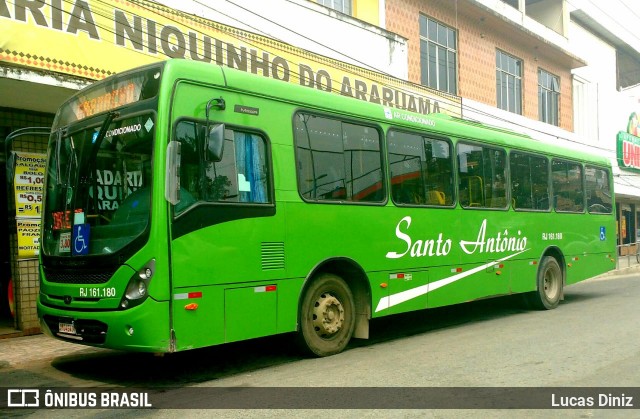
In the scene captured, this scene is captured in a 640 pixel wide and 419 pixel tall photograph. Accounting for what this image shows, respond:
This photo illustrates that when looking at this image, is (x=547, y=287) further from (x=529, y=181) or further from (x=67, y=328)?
(x=67, y=328)

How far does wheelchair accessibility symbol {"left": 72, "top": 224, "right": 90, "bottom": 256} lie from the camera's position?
242 inches

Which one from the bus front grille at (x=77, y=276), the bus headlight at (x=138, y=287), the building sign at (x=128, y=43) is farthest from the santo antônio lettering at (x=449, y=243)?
the building sign at (x=128, y=43)

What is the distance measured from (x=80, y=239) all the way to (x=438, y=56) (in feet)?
52.5

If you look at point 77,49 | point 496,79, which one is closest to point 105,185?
point 77,49

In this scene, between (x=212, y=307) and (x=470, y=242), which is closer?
(x=212, y=307)

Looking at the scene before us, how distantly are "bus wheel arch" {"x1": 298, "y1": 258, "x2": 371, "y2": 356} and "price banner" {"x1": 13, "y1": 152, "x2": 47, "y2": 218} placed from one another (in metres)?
4.89

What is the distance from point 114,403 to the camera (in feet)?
18.1

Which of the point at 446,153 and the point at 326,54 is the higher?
the point at 326,54

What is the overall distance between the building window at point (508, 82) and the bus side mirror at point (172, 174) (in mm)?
19255

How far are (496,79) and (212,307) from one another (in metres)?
19.2

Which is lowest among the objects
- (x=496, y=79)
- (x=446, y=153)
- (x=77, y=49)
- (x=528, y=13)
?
(x=446, y=153)

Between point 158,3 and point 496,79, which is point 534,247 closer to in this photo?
point 158,3

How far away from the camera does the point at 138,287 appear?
18.7ft

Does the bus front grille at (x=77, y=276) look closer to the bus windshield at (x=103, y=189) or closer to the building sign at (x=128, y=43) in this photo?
the bus windshield at (x=103, y=189)
